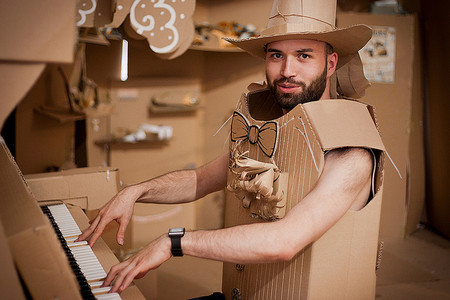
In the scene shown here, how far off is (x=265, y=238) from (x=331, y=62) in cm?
88

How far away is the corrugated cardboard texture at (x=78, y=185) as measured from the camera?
7.23 ft

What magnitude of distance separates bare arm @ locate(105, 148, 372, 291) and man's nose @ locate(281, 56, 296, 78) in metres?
0.46

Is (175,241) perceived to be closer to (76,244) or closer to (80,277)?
(80,277)

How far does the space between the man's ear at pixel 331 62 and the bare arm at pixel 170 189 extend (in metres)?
0.59

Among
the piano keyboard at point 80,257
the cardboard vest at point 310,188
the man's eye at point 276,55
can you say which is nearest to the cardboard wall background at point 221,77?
the piano keyboard at point 80,257

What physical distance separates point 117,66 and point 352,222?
2935mm

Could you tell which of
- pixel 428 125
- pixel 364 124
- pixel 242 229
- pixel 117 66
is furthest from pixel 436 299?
pixel 117 66

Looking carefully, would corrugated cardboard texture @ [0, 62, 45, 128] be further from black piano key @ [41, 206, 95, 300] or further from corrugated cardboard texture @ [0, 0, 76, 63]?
black piano key @ [41, 206, 95, 300]

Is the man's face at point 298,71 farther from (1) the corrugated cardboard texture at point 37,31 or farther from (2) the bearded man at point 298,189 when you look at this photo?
(1) the corrugated cardboard texture at point 37,31

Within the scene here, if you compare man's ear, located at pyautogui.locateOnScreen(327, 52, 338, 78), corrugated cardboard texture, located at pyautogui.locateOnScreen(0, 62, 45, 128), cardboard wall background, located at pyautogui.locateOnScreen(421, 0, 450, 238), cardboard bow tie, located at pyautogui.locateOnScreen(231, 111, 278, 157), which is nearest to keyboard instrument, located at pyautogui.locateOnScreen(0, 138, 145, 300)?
corrugated cardboard texture, located at pyautogui.locateOnScreen(0, 62, 45, 128)

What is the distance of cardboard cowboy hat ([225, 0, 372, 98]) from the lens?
180 cm

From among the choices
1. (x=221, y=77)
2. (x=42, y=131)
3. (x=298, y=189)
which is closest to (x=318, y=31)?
(x=298, y=189)

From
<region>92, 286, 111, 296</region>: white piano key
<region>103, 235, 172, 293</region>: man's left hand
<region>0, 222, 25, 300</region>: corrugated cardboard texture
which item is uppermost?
<region>0, 222, 25, 300</region>: corrugated cardboard texture

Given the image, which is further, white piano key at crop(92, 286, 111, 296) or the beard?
the beard
